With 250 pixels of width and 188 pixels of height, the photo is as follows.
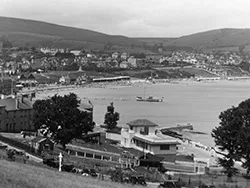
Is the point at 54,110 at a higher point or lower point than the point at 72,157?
higher

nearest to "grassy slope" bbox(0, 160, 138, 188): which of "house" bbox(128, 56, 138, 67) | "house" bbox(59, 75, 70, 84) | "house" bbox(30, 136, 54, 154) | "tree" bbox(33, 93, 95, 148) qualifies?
"house" bbox(30, 136, 54, 154)

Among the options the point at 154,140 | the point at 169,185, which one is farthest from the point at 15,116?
the point at 169,185

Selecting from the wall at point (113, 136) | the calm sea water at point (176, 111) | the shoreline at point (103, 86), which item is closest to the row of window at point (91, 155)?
the wall at point (113, 136)

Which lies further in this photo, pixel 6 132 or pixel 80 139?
pixel 6 132

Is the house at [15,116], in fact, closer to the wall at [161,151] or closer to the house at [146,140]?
the house at [146,140]

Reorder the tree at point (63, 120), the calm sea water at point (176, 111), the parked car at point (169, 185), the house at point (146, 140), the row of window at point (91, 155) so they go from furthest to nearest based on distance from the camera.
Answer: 1. the calm sea water at point (176, 111)
2. the house at point (146, 140)
3. the tree at point (63, 120)
4. the row of window at point (91, 155)
5. the parked car at point (169, 185)

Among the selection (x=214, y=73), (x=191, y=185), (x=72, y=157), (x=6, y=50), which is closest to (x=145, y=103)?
(x=72, y=157)

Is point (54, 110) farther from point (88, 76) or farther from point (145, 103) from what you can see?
point (88, 76)

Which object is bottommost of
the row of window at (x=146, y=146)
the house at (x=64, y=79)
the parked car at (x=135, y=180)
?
the house at (x=64, y=79)
